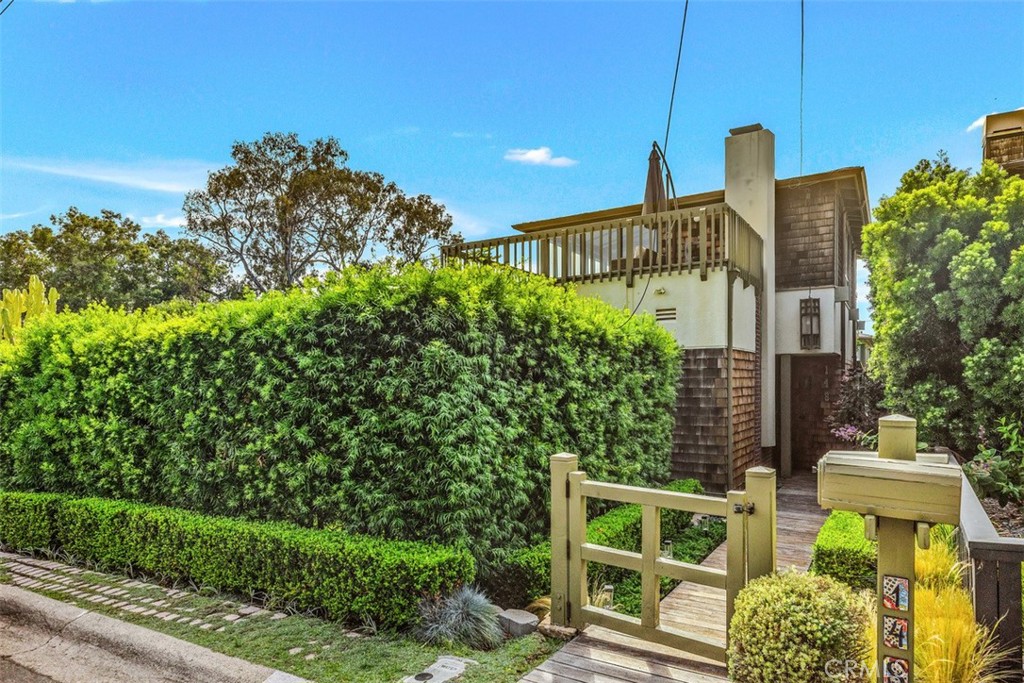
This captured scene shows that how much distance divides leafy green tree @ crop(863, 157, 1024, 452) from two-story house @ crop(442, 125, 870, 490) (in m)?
1.91

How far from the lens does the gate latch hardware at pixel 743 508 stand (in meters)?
3.09

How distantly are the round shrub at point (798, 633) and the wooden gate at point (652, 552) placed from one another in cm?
22

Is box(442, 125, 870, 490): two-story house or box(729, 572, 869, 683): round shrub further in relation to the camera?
box(442, 125, 870, 490): two-story house

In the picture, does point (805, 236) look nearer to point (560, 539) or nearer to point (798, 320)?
point (798, 320)

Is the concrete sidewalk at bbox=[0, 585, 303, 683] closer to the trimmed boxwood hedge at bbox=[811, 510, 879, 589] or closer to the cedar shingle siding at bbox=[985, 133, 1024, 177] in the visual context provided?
the trimmed boxwood hedge at bbox=[811, 510, 879, 589]

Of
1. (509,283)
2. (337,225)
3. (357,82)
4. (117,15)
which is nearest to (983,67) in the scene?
(509,283)

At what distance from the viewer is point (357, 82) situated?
1063 centimetres

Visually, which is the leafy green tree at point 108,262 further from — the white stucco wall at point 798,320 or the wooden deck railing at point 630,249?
the white stucco wall at point 798,320

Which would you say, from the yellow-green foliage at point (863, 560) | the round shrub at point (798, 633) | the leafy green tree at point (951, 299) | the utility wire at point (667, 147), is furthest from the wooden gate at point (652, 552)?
the leafy green tree at point (951, 299)

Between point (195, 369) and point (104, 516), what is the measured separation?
65.4 inches

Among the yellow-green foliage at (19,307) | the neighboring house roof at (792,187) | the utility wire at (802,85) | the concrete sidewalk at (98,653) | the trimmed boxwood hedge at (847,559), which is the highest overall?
the utility wire at (802,85)

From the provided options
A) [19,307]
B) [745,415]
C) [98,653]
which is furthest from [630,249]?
[19,307]

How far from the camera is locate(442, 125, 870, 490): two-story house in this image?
845 centimetres

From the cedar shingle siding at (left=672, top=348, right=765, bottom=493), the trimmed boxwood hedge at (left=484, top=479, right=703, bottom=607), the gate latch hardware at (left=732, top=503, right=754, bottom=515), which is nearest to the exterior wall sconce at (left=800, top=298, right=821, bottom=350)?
the cedar shingle siding at (left=672, top=348, right=765, bottom=493)
